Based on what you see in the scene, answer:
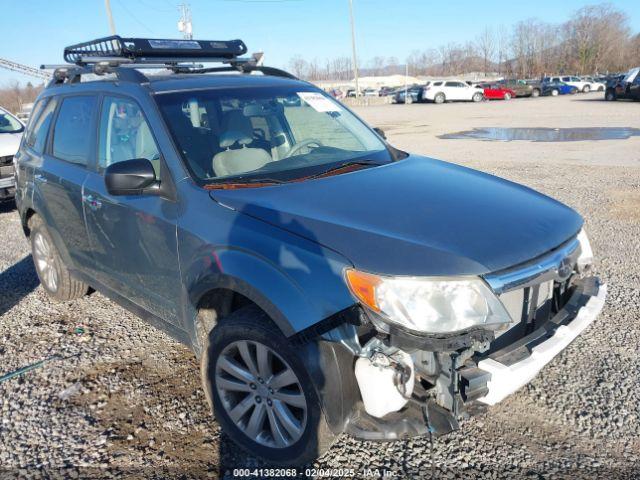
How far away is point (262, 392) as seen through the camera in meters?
2.68

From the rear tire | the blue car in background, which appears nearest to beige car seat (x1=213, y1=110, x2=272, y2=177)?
the rear tire

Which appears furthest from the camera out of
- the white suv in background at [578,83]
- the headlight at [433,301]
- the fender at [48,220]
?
the white suv in background at [578,83]

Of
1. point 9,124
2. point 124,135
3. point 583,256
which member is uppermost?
point 9,124

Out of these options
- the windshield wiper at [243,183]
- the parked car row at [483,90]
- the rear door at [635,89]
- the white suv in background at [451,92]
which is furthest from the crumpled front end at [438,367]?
the parked car row at [483,90]

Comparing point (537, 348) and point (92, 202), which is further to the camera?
point (92, 202)

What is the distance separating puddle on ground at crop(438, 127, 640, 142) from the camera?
50.0 feet

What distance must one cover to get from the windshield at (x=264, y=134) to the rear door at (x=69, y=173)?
93 centimetres

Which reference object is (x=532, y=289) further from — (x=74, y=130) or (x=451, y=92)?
(x=451, y=92)

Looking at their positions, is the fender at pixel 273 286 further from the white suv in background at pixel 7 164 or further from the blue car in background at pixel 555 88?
the blue car in background at pixel 555 88

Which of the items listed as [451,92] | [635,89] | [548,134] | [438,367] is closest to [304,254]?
[438,367]

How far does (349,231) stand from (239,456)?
4.41ft

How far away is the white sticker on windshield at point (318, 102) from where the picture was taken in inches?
155

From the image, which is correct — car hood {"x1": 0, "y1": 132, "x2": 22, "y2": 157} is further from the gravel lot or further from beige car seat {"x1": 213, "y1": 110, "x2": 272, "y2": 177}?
beige car seat {"x1": 213, "y1": 110, "x2": 272, "y2": 177}

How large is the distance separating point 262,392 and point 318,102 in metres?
2.21
